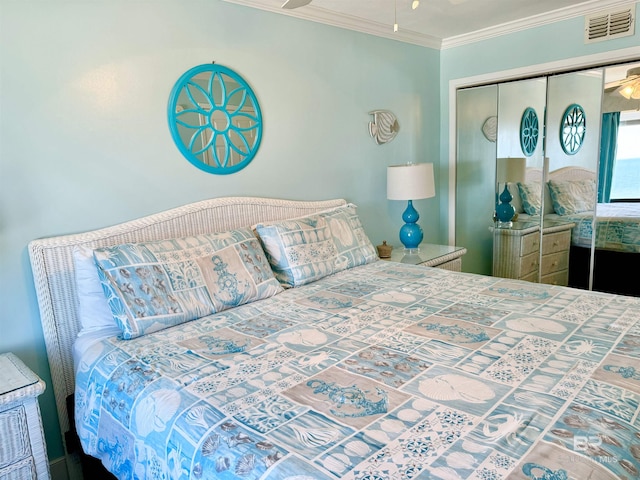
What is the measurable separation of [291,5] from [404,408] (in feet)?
4.88

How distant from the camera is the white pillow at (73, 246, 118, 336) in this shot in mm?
1861

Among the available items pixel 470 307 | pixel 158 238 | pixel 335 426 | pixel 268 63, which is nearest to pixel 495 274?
pixel 470 307

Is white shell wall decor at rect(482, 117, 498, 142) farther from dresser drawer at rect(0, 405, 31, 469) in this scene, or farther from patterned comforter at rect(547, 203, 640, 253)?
dresser drawer at rect(0, 405, 31, 469)

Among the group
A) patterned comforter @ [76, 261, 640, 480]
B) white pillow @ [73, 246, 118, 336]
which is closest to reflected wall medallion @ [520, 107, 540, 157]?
patterned comforter @ [76, 261, 640, 480]

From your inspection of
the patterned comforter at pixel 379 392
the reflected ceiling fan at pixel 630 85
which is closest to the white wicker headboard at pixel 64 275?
the patterned comforter at pixel 379 392

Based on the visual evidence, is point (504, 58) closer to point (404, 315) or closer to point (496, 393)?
point (404, 315)

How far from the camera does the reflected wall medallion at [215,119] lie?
90.7 inches

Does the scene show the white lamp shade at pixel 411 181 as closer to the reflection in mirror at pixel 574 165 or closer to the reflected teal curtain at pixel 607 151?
the reflection in mirror at pixel 574 165

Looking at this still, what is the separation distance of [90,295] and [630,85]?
3440 millimetres

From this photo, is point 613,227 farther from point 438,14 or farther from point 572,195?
point 438,14

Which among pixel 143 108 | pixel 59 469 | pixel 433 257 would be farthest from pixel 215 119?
pixel 59 469

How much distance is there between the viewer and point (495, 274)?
381cm

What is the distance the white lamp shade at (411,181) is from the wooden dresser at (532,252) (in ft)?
3.02

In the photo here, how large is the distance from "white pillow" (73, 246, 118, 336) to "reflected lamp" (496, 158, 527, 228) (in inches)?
120
